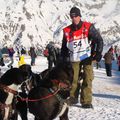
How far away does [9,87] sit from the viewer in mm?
5859

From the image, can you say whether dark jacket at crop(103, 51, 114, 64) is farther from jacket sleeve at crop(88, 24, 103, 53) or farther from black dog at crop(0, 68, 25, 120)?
black dog at crop(0, 68, 25, 120)

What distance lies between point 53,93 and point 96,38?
2.41 meters

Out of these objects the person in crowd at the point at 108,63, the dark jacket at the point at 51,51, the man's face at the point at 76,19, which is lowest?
the person in crowd at the point at 108,63

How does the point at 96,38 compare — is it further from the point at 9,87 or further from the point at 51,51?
the point at 51,51

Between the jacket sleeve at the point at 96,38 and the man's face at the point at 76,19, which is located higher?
the man's face at the point at 76,19

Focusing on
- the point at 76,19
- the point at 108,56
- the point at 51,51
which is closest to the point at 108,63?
the point at 108,56

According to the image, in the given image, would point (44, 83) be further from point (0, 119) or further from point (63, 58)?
point (63, 58)

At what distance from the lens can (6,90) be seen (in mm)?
5828

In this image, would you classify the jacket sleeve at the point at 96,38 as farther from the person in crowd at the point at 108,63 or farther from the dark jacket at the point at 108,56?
the dark jacket at the point at 108,56

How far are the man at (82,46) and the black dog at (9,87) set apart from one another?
1.96 m

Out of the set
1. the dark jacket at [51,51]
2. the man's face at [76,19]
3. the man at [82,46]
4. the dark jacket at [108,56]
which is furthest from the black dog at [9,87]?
the dark jacket at [108,56]

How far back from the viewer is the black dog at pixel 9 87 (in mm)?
5820

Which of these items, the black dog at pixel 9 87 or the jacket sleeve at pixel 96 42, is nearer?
the black dog at pixel 9 87

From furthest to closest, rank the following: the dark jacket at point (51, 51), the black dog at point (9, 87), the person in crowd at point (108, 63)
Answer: the person in crowd at point (108, 63), the dark jacket at point (51, 51), the black dog at point (9, 87)
